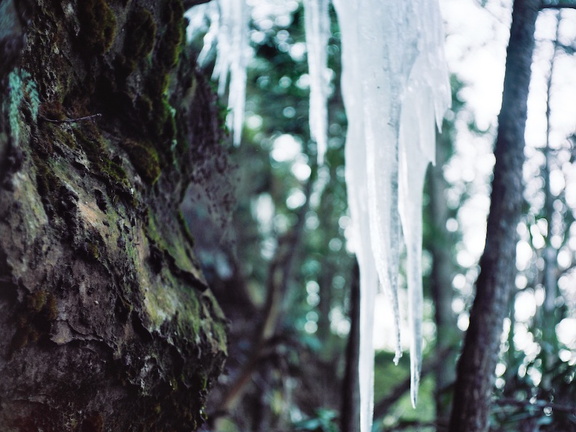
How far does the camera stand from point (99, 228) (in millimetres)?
1700

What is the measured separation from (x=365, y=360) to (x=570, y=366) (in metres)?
1.44

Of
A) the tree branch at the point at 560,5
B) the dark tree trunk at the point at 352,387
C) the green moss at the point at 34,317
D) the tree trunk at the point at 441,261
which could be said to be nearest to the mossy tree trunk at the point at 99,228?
the green moss at the point at 34,317

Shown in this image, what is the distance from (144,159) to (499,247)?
5.72 ft

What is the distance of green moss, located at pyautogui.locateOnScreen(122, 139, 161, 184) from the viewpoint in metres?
2.14

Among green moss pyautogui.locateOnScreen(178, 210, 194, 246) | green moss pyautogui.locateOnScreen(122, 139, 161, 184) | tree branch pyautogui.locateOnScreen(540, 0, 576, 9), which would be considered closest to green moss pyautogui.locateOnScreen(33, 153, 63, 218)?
green moss pyautogui.locateOnScreen(122, 139, 161, 184)

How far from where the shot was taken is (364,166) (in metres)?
2.63

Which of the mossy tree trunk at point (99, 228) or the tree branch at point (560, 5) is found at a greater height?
the tree branch at point (560, 5)

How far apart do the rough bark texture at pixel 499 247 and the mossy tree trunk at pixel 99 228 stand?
3.88ft

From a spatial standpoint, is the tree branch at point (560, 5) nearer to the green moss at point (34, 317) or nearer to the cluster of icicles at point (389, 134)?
the cluster of icicles at point (389, 134)

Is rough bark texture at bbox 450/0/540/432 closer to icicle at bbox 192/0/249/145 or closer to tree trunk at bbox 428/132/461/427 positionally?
icicle at bbox 192/0/249/145

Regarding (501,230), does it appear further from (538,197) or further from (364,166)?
(538,197)

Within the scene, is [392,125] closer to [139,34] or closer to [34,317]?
[139,34]

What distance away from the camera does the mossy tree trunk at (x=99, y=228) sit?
4.66 ft

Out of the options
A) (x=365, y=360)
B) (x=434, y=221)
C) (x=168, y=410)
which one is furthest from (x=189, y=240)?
(x=434, y=221)
